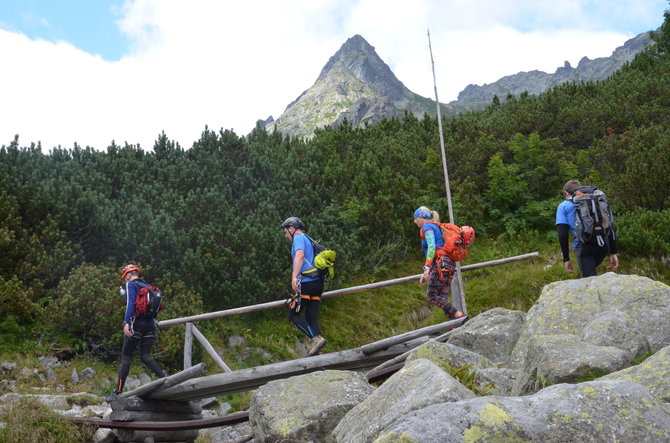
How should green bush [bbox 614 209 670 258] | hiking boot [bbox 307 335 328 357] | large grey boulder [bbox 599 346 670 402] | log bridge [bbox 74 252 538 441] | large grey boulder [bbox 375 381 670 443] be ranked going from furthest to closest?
green bush [bbox 614 209 670 258] → hiking boot [bbox 307 335 328 357] → log bridge [bbox 74 252 538 441] → large grey boulder [bbox 599 346 670 402] → large grey boulder [bbox 375 381 670 443]

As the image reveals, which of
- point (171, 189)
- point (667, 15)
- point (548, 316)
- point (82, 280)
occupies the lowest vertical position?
point (548, 316)

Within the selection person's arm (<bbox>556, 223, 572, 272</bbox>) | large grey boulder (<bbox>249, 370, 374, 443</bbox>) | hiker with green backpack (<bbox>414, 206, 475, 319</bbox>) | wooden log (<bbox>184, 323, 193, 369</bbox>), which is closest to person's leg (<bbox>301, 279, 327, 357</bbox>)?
hiker with green backpack (<bbox>414, 206, 475, 319</bbox>)

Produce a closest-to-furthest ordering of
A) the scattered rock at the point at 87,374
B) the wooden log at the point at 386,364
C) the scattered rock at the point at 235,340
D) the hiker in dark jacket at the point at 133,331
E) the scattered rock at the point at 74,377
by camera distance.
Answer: the wooden log at the point at 386,364, the hiker in dark jacket at the point at 133,331, the scattered rock at the point at 74,377, the scattered rock at the point at 87,374, the scattered rock at the point at 235,340

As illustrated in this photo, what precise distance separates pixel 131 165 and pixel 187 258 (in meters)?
4.46

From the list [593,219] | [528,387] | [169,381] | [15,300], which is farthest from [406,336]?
[15,300]

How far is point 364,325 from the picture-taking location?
12.0 metres

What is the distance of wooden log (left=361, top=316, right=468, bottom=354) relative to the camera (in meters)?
6.44

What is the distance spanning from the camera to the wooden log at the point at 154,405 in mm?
6746

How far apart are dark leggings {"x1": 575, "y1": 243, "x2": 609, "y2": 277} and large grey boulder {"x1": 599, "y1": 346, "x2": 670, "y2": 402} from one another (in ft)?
12.9

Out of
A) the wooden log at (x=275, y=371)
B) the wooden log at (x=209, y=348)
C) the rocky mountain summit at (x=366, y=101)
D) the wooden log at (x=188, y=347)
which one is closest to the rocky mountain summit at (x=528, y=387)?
the wooden log at (x=275, y=371)

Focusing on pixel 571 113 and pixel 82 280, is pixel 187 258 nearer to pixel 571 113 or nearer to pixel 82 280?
pixel 82 280

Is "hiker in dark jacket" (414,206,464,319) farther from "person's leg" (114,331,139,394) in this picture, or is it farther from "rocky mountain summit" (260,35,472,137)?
"rocky mountain summit" (260,35,472,137)

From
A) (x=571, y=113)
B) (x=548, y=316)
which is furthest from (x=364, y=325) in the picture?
(x=571, y=113)

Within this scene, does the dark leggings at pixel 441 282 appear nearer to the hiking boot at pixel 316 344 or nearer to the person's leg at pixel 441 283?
the person's leg at pixel 441 283
